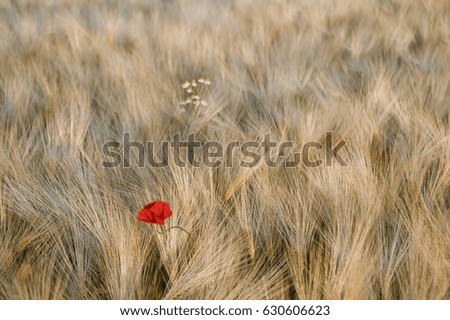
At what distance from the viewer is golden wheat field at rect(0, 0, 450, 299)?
1300 mm

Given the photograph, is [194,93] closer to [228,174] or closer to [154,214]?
[228,174]

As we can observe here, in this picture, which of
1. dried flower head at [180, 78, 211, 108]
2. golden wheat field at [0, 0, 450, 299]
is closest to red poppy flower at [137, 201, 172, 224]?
golden wheat field at [0, 0, 450, 299]

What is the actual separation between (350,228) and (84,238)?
66cm

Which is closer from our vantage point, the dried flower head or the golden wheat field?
the golden wheat field

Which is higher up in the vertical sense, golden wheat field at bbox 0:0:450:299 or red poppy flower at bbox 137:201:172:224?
red poppy flower at bbox 137:201:172:224

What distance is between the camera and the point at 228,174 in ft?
5.31

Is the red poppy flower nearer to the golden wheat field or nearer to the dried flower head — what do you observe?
the golden wheat field

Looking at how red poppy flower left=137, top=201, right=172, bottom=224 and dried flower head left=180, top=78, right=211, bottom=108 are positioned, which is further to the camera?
dried flower head left=180, top=78, right=211, bottom=108

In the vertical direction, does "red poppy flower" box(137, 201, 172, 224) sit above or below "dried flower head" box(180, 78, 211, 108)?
above

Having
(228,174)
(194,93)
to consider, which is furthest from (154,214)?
(194,93)

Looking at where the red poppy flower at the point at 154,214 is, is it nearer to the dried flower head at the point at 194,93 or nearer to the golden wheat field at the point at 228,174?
the golden wheat field at the point at 228,174
